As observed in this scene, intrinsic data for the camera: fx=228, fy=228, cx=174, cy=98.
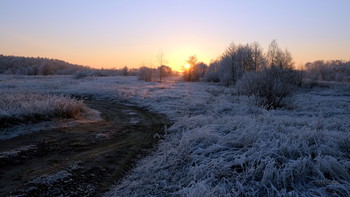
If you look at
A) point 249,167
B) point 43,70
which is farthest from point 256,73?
point 43,70

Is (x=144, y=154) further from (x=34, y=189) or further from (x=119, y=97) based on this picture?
(x=119, y=97)

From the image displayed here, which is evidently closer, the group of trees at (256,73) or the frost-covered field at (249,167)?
the frost-covered field at (249,167)

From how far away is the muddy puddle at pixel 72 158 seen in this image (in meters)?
5.27

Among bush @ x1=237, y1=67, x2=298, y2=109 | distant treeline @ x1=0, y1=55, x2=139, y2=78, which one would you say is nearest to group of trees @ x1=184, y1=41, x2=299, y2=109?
bush @ x1=237, y1=67, x2=298, y2=109

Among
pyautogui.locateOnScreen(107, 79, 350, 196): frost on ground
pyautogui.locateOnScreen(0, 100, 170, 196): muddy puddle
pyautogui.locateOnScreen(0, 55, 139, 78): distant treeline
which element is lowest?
pyautogui.locateOnScreen(0, 100, 170, 196): muddy puddle

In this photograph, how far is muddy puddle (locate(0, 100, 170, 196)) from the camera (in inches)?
207

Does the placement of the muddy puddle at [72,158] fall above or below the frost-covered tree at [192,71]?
below

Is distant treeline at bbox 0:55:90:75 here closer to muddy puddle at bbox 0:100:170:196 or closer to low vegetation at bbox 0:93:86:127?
low vegetation at bbox 0:93:86:127

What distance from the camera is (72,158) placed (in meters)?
7.04

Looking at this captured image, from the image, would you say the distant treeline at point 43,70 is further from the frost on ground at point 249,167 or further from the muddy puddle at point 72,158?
the frost on ground at point 249,167

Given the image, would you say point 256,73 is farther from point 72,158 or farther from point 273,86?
point 72,158

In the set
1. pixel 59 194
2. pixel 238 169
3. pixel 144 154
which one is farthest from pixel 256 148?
pixel 59 194

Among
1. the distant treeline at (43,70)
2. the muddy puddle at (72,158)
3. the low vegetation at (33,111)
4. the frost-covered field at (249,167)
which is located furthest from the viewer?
the distant treeline at (43,70)

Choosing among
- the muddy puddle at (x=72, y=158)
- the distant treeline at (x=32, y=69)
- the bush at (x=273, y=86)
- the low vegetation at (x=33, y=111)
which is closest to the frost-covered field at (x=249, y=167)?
the muddy puddle at (x=72, y=158)
